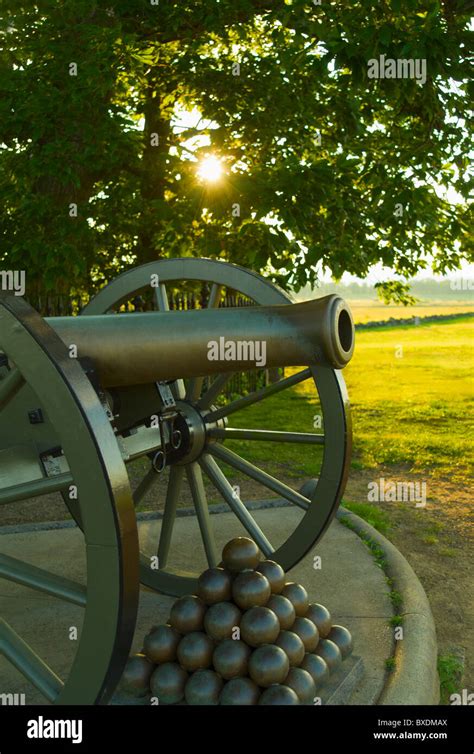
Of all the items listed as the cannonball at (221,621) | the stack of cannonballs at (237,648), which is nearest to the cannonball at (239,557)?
the stack of cannonballs at (237,648)

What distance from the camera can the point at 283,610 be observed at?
3.48m

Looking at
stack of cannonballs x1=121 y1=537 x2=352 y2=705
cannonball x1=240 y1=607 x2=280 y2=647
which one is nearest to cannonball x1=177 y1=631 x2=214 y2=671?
stack of cannonballs x1=121 y1=537 x2=352 y2=705

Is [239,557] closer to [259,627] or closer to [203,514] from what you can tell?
[259,627]

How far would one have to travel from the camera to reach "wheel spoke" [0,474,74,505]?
2.85 metres

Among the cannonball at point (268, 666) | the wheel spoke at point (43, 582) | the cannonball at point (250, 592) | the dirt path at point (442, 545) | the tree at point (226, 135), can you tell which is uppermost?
the tree at point (226, 135)

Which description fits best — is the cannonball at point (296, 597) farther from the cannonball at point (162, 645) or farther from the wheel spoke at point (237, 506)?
the wheel spoke at point (237, 506)

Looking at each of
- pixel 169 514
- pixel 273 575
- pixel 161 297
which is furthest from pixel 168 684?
pixel 161 297

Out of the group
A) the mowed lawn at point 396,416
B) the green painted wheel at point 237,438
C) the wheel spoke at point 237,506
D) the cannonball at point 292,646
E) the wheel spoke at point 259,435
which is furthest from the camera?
the mowed lawn at point 396,416

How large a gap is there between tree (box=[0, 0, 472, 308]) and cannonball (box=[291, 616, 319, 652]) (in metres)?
4.44

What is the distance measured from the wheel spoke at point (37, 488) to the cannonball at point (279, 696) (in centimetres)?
106

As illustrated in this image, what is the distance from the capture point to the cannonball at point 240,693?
10.5ft

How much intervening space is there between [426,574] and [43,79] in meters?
5.77

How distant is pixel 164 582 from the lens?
462 centimetres

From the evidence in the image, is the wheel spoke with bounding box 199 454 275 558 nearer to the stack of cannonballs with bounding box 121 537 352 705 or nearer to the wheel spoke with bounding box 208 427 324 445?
the wheel spoke with bounding box 208 427 324 445
